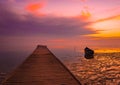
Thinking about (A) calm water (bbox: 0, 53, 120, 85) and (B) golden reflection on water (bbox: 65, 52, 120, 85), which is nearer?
(B) golden reflection on water (bbox: 65, 52, 120, 85)

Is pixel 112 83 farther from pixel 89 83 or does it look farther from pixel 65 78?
pixel 65 78

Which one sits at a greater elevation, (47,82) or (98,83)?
(47,82)

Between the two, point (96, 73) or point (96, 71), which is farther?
point (96, 71)

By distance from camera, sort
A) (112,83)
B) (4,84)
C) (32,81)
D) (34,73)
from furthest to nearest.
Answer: (112,83)
(34,73)
(32,81)
(4,84)

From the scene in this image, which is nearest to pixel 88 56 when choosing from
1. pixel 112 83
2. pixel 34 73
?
pixel 112 83

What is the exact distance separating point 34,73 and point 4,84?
126 inches

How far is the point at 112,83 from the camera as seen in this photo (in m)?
26.3

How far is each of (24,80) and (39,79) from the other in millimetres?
805

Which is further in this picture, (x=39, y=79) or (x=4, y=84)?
(x=39, y=79)

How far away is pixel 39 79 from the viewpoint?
11844mm

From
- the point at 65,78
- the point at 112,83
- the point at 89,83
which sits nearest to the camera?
the point at 65,78

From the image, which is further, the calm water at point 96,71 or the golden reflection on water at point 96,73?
the calm water at point 96,71

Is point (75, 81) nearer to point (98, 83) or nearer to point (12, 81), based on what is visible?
point (12, 81)

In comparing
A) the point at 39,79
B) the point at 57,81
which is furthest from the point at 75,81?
the point at 39,79
